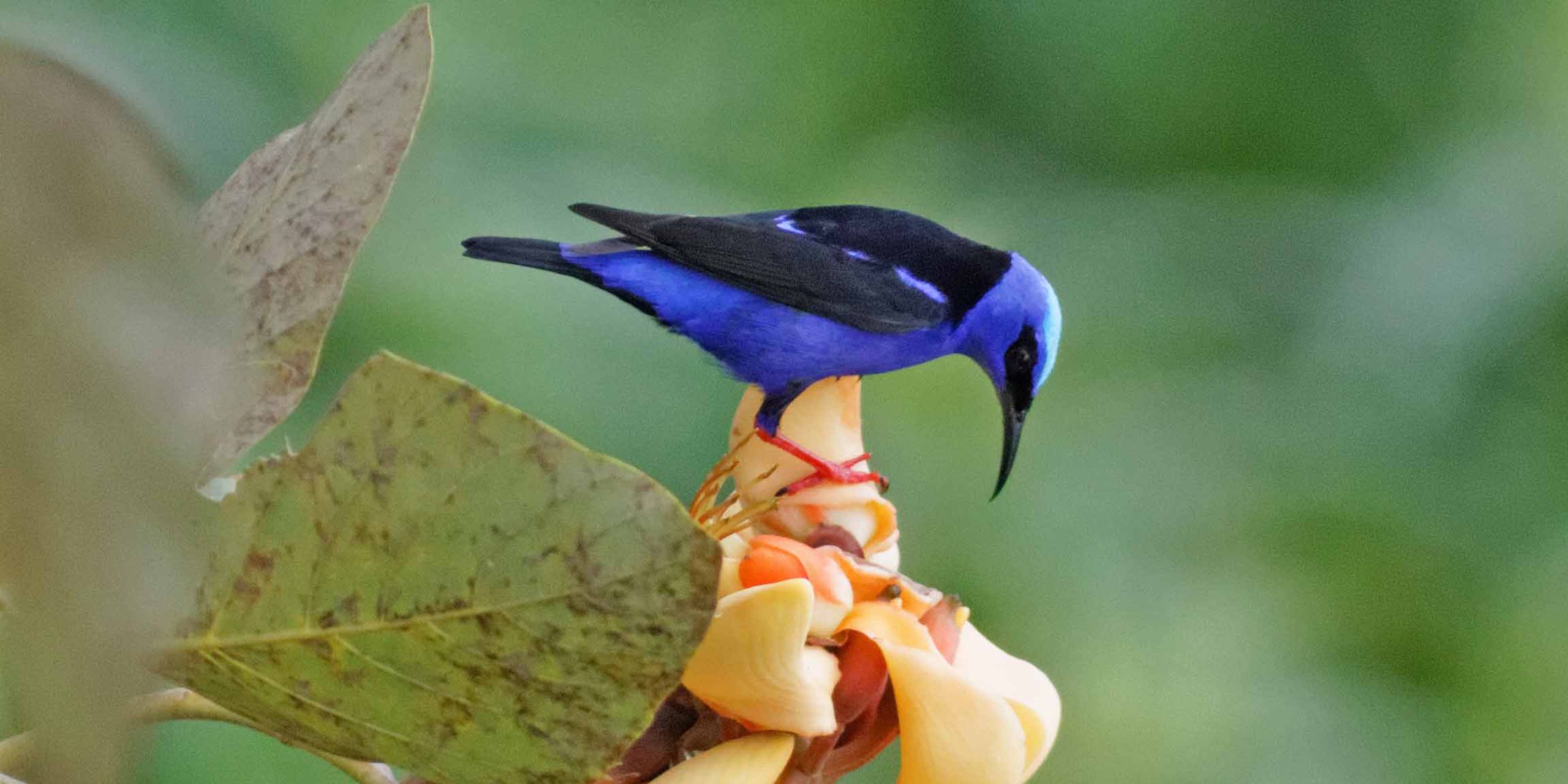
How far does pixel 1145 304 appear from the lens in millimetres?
1016

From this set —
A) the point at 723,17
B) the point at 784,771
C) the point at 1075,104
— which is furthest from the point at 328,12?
the point at 784,771

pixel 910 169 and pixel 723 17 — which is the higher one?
pixel 723 17

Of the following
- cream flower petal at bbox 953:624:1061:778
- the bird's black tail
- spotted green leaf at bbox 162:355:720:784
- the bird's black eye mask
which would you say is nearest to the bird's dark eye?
the bird's black eye mask

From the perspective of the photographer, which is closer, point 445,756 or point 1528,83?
point 445,756

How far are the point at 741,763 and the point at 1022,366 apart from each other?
352 millimetres

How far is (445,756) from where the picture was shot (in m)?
0.24

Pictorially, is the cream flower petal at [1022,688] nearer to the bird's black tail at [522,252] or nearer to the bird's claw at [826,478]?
the bird's claw at [826,478]

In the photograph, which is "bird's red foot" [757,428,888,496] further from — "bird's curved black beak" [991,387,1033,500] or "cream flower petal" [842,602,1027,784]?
"bird's curved black beak" [991,387,1033,500]

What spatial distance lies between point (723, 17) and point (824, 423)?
0.72 m

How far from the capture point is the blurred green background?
0.85 m

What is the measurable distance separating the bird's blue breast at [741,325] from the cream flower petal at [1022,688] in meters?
0.25

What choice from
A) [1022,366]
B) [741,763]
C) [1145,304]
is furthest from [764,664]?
[1145,304]

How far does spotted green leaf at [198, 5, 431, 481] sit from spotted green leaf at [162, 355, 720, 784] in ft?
0.14

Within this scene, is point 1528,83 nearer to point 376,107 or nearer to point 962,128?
point 962,128
